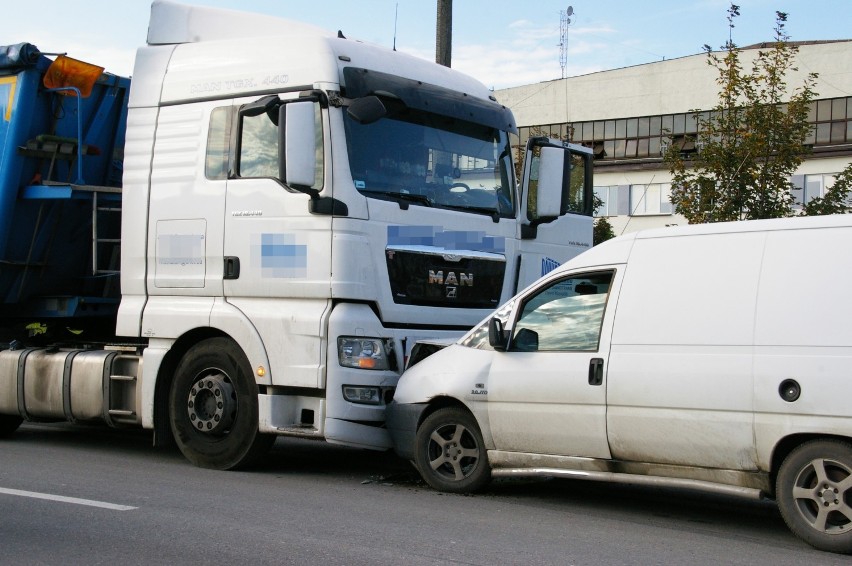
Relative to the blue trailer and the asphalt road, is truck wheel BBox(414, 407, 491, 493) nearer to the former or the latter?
the asphalt road

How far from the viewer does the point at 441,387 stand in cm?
828

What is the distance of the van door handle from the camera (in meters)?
7.41

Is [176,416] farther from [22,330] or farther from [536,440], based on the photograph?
[536,440]

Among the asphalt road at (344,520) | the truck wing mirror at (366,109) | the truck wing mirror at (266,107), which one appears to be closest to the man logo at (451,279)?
the truck wing mirror at (366,109)

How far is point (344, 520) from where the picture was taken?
7.10m

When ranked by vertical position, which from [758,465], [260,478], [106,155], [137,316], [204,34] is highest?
[204,34]

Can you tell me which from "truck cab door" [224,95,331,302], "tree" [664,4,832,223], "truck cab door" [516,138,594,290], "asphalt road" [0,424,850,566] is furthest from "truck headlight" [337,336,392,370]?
"tree" [664,4,832,223]

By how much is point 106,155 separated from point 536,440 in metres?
5.52

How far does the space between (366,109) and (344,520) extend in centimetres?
324

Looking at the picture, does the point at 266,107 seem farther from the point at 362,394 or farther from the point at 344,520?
the point at 344,520

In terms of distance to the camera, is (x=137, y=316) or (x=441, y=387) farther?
(x=137, y=316)

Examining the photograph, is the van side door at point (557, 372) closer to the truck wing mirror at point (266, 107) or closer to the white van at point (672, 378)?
the white van at point (672, 378)

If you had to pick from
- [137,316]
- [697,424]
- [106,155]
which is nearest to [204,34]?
[106,155]

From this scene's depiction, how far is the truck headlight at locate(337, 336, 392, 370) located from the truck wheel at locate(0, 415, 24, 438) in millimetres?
4548
